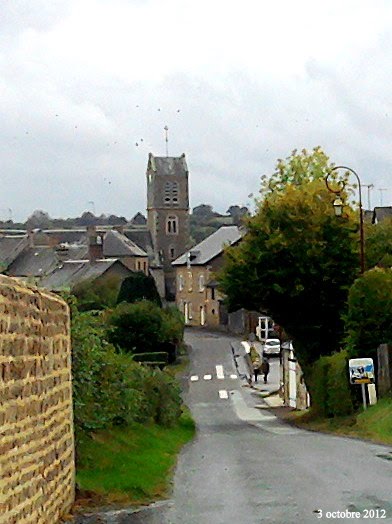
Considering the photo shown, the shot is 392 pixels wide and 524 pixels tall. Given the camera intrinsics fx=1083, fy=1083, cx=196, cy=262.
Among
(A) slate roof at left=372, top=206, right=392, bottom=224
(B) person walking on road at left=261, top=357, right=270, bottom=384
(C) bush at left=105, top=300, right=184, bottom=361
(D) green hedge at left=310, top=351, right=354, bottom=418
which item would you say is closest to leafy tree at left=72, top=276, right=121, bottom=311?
(C) bush at left=105, top=300, right=184, bottom=361

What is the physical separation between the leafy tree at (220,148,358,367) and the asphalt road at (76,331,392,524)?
9.26 m

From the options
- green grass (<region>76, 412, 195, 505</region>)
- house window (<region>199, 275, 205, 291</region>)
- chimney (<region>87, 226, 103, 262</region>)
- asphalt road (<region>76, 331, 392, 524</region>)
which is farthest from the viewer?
house window (<region>199, 275, 205, 291</region>)

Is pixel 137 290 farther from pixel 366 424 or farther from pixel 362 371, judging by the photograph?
pixel 366 424

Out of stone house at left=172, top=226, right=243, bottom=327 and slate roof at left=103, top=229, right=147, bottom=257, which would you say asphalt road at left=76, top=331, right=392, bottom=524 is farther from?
slate roof at left=103, top=229, right=147, bottom=257

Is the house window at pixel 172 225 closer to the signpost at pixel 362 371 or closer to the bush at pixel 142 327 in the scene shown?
the bush at pixel 142 327

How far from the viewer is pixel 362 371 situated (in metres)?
31.1

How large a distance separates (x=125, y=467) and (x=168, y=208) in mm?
112120

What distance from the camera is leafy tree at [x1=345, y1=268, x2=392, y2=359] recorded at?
32.5 metres

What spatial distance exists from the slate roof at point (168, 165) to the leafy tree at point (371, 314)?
9820cm

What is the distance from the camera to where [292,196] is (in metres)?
40.5

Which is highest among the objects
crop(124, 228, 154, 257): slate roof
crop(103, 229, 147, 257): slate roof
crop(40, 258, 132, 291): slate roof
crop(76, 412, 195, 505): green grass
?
crop(124, 228, 154, 257): slate roof

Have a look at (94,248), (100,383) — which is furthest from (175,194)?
(100,383)

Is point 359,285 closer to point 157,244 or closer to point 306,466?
point 306,466

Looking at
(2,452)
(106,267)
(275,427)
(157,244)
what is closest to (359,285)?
(275,427)
